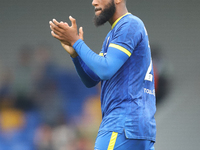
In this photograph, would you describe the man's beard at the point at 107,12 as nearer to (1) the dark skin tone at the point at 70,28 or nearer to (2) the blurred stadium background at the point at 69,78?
(1) the dark skin tone at the point at 70,28

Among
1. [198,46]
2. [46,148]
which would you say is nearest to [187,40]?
[198,46]

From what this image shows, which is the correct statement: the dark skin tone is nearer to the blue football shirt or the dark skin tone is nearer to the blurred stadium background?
the blue football shirt

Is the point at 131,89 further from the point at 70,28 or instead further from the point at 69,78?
the point at 69,78

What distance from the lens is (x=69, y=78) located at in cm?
589

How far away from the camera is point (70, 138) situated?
219 inches

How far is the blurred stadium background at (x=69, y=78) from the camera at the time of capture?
224 inches

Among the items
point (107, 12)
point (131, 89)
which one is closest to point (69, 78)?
point (107, 12)

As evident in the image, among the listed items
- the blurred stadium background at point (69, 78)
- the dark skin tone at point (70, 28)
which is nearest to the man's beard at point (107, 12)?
the dark skin tone at point (70, 28)

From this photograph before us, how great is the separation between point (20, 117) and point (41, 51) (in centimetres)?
110

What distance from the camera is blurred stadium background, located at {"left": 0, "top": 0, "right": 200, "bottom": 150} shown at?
568cm

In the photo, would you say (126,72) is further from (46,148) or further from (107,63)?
(46,148)

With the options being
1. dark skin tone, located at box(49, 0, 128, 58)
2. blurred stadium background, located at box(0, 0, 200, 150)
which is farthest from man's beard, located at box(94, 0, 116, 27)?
blurred stadium background, located at box(0, 0, 200, 150)

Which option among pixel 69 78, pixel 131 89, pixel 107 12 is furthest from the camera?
pixel 69 78

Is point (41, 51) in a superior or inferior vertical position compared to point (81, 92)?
superior
